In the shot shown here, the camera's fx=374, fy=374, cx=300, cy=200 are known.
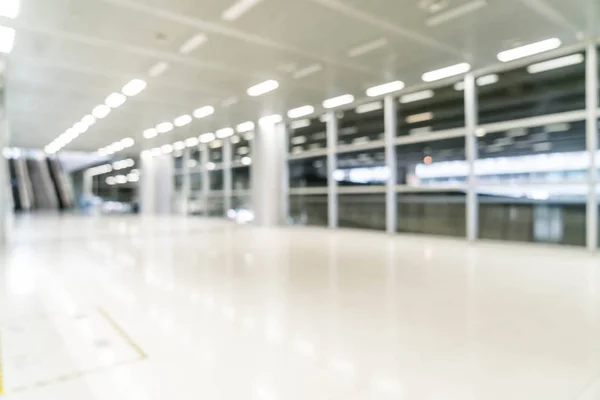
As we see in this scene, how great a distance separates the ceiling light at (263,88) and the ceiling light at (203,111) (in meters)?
2.23

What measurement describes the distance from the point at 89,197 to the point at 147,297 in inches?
1403

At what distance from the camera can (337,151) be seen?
38.5 feet

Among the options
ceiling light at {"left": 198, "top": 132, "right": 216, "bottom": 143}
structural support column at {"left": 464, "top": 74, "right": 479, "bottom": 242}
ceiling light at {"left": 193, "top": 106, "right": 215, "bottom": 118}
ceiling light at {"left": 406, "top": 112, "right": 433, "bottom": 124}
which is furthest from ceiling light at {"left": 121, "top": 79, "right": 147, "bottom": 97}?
structural support column at {"left": 464, "top": 74, "right": 479, "bottom": 242}

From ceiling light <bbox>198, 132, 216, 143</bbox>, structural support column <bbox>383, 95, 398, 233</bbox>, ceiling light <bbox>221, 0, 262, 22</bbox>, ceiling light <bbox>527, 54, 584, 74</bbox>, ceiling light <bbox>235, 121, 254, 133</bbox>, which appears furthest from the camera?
ceiling light <bbox>198, 132, 216, 143</bbox>

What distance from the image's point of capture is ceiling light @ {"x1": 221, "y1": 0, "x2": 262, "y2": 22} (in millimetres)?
5133

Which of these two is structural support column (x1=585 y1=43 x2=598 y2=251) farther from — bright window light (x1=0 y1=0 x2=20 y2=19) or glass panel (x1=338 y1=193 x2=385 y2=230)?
bright window light (x1=0 y1=0 x2=20 y2=19)

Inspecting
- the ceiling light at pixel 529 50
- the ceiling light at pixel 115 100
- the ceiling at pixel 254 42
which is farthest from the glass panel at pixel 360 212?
the ceiling light at pixel 115 100

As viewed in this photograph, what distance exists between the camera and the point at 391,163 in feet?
33.3

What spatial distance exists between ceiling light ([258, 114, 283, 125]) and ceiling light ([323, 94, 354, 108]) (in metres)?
2.16

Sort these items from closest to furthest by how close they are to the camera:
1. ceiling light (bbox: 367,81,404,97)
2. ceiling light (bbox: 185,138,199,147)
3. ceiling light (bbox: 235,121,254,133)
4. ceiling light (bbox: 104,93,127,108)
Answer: ceiling light (bbox: 367,81,404,97), ceiling light (bbox: 104,93,127,108), ceiling light (bbox: 235,121,254,133), ceiling light (bbox: 185,138,199,147)

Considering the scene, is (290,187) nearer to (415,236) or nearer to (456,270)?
(415,236)

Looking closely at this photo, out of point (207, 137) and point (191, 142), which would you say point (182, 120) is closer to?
point (207, 137)

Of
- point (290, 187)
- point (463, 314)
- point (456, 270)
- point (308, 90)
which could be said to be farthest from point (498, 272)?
point (290, 187)

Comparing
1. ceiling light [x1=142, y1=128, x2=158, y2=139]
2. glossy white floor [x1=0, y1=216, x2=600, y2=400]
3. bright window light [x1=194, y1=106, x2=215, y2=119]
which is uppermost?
bright window light [x1=194, y1=106, x2=215, y2=119]
